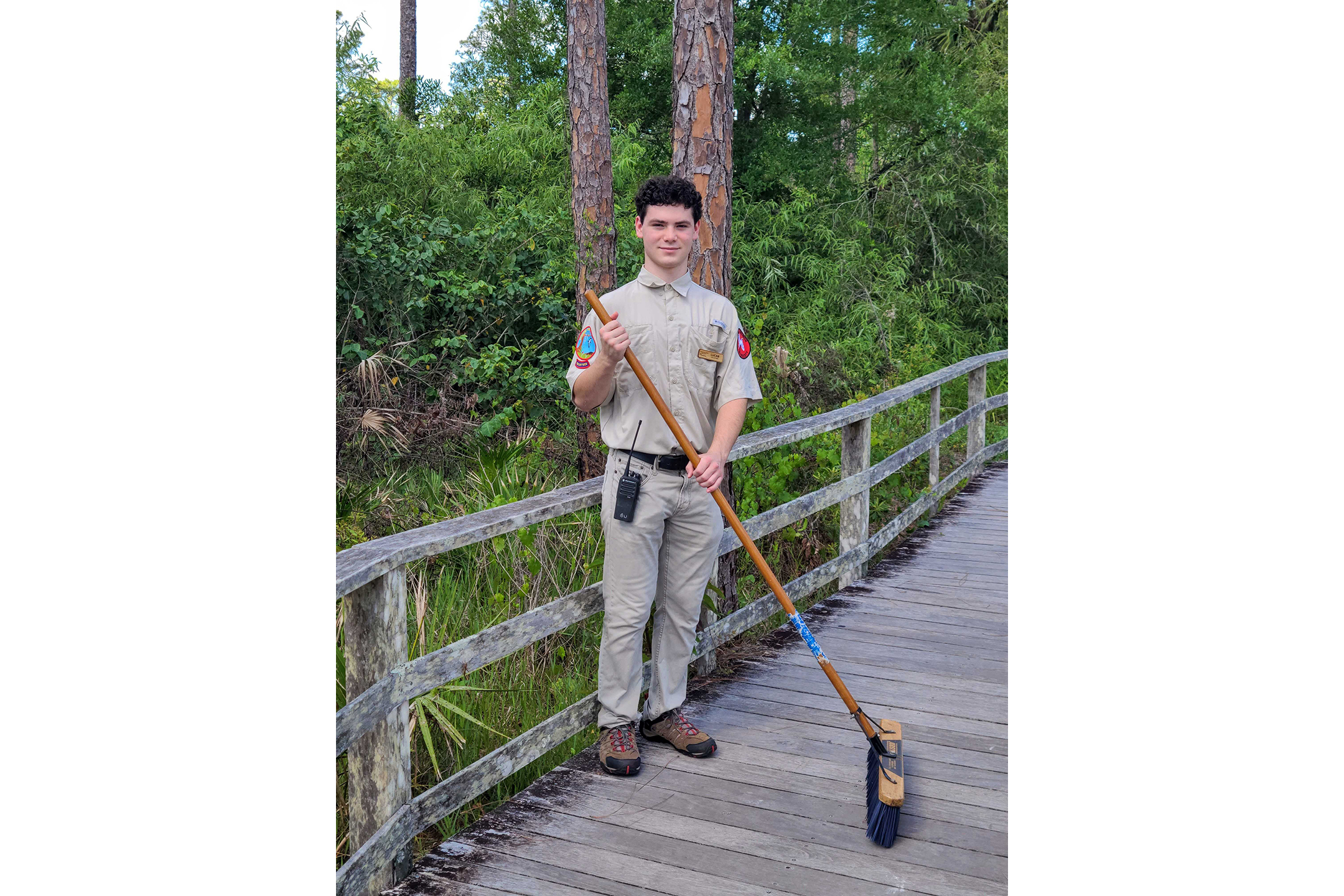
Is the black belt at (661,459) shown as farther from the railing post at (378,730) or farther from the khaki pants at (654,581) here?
the railing post at (378,730)

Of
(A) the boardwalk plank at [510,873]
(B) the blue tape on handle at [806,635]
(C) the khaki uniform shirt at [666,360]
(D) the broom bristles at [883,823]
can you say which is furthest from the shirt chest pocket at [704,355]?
(A) the boardwalk plank at [510,873]

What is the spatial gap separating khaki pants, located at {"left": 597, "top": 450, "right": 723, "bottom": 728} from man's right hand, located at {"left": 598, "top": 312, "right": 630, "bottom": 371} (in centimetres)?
36

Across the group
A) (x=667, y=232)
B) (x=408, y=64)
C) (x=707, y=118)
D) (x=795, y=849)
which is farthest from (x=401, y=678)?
(x=408, y=64)

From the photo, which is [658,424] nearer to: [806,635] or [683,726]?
[806,635]

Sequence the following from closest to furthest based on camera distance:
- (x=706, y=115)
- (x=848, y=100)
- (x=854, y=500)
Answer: (x=706, y=115) < (x=854, y=500) < (x=848, y=100)

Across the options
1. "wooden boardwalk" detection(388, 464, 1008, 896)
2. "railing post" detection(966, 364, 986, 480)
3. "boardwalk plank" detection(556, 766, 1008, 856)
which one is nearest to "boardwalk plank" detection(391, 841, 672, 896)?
"wooden boardwalk" detection(388, 464, 1008, 896)

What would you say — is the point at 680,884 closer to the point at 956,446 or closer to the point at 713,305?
the point at 713,305

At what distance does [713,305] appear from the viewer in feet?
10.9

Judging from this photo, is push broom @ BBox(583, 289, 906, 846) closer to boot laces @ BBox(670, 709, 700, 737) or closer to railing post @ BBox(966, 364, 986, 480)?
boot laces @ BBox(670, 709, 700, 737)

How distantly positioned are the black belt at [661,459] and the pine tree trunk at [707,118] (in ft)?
2.69

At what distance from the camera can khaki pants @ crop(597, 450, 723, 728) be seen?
127 inches

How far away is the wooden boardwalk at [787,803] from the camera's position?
8.77 ft

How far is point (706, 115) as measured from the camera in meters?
4.08

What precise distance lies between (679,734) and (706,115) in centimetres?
220
